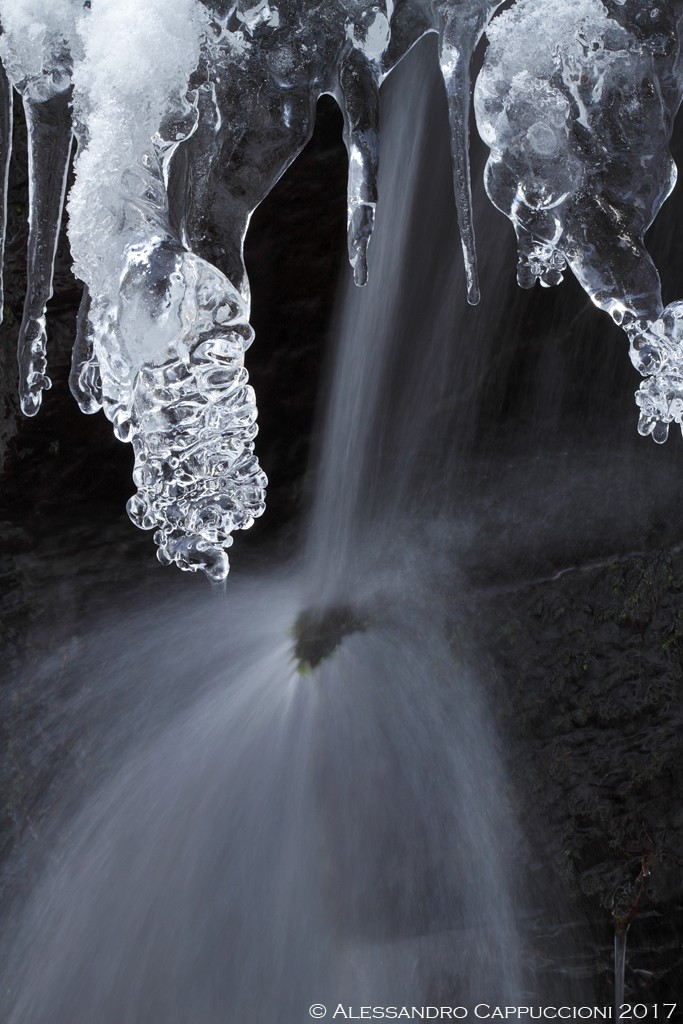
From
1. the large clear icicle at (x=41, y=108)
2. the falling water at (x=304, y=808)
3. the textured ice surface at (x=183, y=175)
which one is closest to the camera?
the textured ice surface at (x=183, y=175)

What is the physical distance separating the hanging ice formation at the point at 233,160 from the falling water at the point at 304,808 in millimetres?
1131

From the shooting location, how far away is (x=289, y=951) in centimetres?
296

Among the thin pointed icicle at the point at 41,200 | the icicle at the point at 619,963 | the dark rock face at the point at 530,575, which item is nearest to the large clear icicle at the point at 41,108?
the thin pointed icicle at the point at 41,200

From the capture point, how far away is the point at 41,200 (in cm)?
162

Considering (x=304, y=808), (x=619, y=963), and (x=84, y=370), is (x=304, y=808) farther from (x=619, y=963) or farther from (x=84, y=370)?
(x=84, y=370)

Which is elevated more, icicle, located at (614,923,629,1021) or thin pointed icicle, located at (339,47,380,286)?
thin pointed icicle, located at (339,47,380,286)

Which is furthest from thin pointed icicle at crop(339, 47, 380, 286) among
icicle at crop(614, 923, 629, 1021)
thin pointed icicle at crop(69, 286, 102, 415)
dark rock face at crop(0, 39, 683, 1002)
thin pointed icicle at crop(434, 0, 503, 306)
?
icicle at crop(614, 923, 629, 1021)

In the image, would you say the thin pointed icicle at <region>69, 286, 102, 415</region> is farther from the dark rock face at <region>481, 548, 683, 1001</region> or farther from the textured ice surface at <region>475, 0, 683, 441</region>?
the dark rock face at <region>481, 548, 683, 1001</region>

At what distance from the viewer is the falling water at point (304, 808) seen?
2.87 meters

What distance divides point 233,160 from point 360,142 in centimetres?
21

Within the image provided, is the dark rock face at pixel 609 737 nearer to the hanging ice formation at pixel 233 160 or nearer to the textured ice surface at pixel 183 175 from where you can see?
the hanging ice formation at pixel 233 160

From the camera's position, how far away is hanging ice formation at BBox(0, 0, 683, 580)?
1.46 m

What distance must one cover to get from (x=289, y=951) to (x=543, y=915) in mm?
730

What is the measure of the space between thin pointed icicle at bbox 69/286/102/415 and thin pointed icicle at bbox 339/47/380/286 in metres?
Result: 0.43
